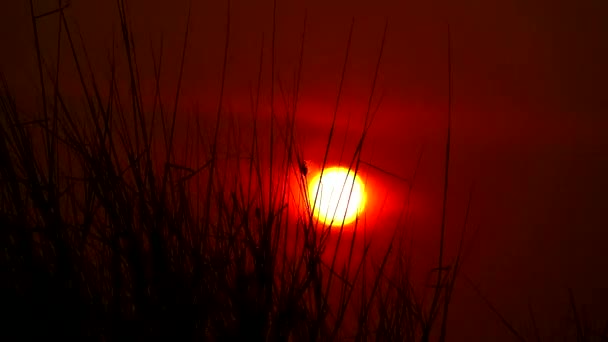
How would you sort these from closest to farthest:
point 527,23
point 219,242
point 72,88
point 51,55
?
point 219,242, point 72,88, point 51,55, point 527,23

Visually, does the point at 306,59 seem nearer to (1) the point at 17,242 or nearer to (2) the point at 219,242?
(2) the point at 219,242

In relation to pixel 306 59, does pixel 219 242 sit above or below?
below

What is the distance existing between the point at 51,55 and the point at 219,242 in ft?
2.82

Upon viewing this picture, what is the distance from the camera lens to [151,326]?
659 millimetres

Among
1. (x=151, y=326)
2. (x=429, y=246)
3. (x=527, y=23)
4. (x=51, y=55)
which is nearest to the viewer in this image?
(x=151, y=326)

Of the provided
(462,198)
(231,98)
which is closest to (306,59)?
(231,98)

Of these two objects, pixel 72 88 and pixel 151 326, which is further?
pixel 72 88

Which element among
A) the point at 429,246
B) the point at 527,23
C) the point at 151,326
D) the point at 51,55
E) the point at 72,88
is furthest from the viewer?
the point at 527,23

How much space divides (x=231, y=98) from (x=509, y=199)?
94cm

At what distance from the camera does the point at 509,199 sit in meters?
1.47

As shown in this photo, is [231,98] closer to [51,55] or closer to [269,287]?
[51,55]

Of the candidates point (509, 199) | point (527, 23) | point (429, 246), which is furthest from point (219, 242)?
point (527, 23)

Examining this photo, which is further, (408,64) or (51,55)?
(408,64)

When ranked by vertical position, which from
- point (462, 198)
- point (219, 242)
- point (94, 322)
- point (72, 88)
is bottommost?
point (94, 322)
